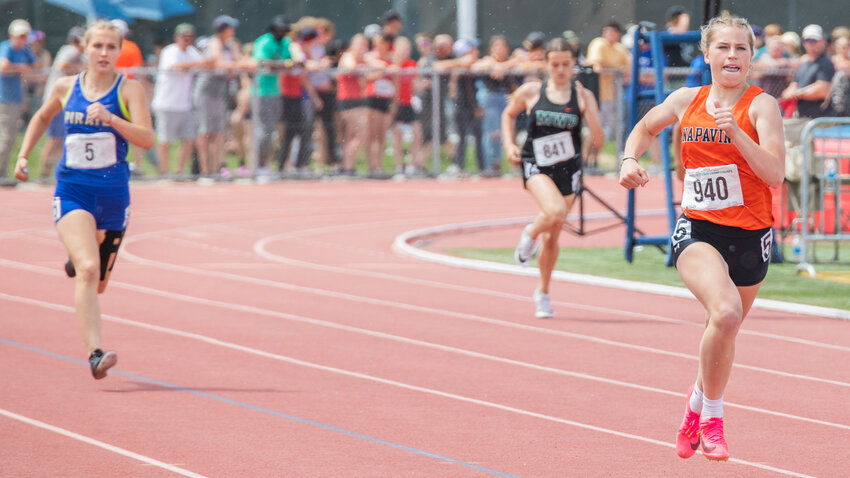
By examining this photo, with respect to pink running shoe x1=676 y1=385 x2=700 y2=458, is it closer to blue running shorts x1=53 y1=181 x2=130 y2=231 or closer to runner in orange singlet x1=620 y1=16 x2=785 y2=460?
runner in orange singlet x1=620 y1=16 x2=785 y2=460

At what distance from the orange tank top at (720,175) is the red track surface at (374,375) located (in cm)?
105

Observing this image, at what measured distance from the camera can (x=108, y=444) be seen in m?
6.02

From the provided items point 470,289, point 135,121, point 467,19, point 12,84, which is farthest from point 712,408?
point 467,19

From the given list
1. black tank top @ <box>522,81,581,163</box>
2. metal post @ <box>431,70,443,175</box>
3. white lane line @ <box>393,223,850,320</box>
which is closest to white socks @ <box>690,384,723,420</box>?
Answer: white lane line @ <box>393,223,850,320</box>

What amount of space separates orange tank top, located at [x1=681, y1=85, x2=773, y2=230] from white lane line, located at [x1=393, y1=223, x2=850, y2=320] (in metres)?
4.52

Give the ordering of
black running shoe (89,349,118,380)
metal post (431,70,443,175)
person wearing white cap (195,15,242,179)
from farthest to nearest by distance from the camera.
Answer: metal post (431,70,443,175), person wearing white cap (195,15,242,179), black running shoe (89,349,118,380)

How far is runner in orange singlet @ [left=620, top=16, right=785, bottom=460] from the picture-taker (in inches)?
217

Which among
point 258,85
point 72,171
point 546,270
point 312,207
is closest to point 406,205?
point 312,207

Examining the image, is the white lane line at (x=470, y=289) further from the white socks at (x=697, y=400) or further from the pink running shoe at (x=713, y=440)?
the pink running shoe at (x=713, y=440)

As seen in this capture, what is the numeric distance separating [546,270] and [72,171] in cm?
373

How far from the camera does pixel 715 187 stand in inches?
223

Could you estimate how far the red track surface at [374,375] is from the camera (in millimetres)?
5844

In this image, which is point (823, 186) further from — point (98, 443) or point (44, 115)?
point (98, 443)

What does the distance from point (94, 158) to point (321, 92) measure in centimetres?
1372
